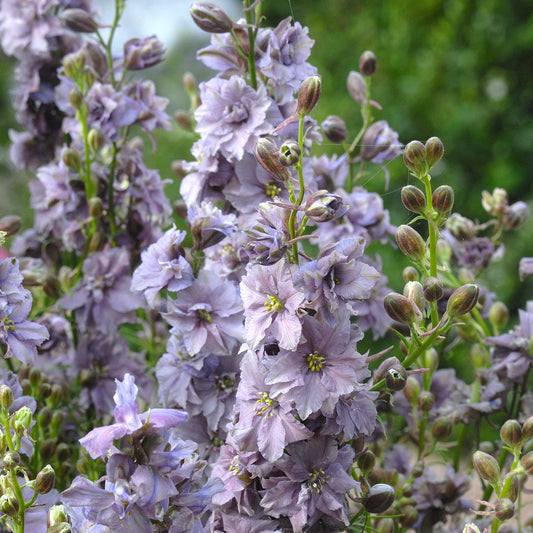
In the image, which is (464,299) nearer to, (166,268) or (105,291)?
(166,268)

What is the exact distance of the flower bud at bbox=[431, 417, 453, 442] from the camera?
2.34ft

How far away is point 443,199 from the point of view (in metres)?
0.57

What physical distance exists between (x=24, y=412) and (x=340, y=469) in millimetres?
223

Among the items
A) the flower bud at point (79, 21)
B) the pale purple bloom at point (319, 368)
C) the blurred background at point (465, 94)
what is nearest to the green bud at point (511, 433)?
the pale purple bloom at point (319, 368)

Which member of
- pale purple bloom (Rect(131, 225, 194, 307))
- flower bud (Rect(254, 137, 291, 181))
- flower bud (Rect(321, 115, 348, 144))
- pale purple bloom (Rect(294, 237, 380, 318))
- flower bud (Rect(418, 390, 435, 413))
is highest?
flower bud (Rect(254, 137, 291, 181))

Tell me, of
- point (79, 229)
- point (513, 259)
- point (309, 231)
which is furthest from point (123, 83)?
point (513, 259)

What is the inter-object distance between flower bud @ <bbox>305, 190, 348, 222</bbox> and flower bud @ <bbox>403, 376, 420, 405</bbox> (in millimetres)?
255

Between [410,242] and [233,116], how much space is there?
0.65 ft

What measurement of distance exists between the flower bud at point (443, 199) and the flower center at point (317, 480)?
0.21 metres

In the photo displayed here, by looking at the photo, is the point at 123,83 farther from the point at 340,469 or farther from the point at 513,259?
the point at 513,259

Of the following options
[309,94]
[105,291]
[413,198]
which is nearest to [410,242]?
[413,198]

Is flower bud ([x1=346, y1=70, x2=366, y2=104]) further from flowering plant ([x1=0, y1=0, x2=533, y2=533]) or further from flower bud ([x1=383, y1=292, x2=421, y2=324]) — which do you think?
flower bud ([x1=383, y1=292, x2=421, y2=324])

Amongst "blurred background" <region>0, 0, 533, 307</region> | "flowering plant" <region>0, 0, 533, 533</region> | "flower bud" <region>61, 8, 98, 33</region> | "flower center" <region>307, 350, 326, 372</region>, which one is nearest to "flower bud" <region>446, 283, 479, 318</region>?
"flowering plant" <region>0, 0, 533, 533</region>

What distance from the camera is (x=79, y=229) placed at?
33.6 inches
